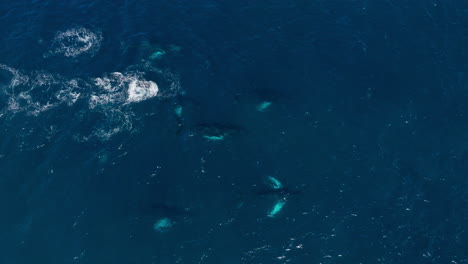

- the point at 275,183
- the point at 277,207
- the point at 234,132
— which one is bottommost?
the point at 277,207

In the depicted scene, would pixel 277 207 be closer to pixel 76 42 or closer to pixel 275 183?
pixel 275 183

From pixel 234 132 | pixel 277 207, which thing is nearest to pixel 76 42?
pixel 234 132

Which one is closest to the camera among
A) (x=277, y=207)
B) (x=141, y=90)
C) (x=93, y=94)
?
(x=277, y=207)

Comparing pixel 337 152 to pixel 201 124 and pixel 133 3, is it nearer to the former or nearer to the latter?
pixel 201 124

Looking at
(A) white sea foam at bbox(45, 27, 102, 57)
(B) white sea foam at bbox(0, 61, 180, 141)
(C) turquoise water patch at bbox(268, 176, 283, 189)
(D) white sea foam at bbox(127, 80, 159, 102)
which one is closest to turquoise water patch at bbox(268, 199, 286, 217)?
(C) turquoise water patch at bbox(268, 176, 283, 189)

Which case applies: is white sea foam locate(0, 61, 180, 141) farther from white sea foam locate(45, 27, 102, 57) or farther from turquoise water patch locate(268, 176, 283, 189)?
turquoise water patch locate(268, 176, 283, 189)

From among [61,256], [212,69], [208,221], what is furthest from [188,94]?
[61,256]

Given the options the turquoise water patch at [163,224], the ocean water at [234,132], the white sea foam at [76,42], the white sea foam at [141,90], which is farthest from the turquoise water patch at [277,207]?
the white sea foam at [76,42]
